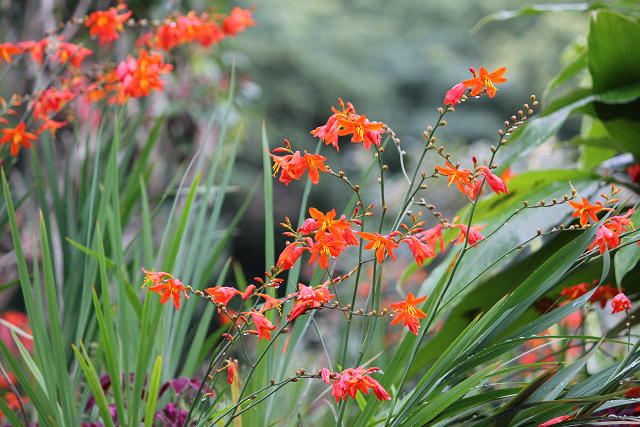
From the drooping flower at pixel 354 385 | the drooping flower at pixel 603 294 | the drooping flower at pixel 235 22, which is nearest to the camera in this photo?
the drooping flower at pixel 354 385

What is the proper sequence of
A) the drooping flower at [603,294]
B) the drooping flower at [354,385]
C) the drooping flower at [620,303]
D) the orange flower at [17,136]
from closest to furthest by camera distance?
the drooping flower at [354,385] < the drooping flower at [620,303] < the drooping flower at [603,294] < the orange flower at [17,136]

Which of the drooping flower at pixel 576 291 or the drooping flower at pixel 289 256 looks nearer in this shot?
the drooping flower at pixel 289 256

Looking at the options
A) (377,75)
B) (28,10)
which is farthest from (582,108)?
(377,75)

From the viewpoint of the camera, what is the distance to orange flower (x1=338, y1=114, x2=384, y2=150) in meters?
0.43

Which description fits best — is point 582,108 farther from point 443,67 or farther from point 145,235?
point 443,67

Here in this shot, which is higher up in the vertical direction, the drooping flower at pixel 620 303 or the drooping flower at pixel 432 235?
the drooping flower at pixel 432 235

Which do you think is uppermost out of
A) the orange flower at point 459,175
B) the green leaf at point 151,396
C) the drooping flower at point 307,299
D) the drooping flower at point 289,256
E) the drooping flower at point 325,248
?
the orange flower at point 459,175

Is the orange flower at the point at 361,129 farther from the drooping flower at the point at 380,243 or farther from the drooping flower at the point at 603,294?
the drooping flower at the point at 603,294

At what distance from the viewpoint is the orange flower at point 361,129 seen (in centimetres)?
43

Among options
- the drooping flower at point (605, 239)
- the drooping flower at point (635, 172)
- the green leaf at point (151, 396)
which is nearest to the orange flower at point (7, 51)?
the green leaf at point (151, 396)

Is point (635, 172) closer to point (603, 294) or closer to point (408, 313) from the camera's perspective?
point (603, 294)

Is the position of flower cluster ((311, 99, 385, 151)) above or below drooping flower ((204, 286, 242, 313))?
above

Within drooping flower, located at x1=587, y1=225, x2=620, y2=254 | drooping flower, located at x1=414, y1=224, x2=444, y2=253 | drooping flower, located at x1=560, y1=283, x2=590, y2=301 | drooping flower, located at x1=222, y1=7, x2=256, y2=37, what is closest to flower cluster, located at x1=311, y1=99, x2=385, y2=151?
drooping flower, located at x1=414, y1=224, x2=444, y2=253

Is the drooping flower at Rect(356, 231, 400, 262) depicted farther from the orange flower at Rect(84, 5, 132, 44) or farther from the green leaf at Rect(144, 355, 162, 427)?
the orange flower at Rect(84, 5, 132, 44)
